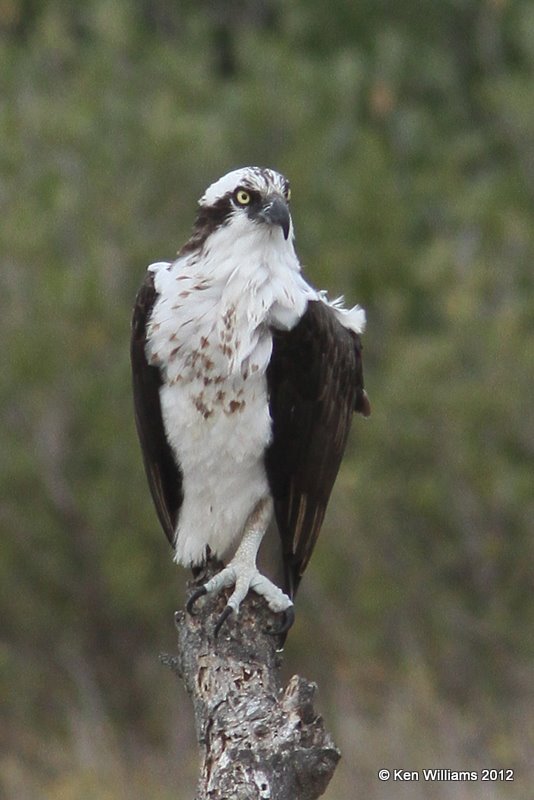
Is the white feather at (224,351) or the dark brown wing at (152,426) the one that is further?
the dark brown wing at (152,426)

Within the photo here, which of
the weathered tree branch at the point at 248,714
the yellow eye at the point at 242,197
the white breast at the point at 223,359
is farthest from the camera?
the yellow eye at the point at 242,197

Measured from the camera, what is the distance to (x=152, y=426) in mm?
6148

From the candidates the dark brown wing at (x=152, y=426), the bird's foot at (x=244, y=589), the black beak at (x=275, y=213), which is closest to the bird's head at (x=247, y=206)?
the black beak at (x=275, y=213)

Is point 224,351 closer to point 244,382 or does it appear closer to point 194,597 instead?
point 244,382

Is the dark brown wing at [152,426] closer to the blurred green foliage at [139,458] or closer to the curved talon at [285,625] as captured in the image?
the curved talon at [285,625]

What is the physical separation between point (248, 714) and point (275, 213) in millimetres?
1796

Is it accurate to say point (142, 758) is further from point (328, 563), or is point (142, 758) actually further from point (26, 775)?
point (328, 563)

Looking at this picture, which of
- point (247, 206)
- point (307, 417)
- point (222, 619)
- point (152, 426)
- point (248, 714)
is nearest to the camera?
point (248, 714)

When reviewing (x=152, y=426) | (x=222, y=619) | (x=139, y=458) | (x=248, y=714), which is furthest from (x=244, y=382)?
(x=139, y=458)

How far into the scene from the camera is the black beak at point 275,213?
5.82m

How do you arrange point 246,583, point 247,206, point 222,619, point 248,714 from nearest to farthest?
point 248,714, point 222,619, point 246,583, point 247,206

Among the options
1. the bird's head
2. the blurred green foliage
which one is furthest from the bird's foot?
the blurred green foliage

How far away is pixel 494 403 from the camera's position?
13.0 m

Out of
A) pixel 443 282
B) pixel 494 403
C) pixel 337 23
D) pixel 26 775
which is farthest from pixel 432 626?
pixel 337 23
